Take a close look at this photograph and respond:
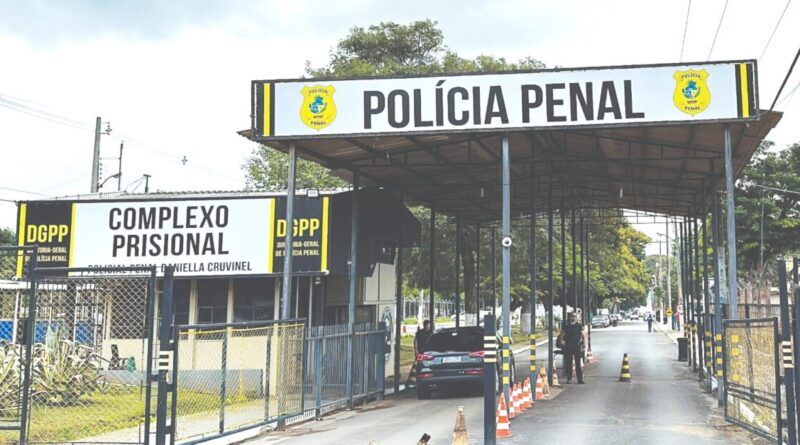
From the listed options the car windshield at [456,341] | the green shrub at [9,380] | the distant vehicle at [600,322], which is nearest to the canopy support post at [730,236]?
the car windshield at [456,341]

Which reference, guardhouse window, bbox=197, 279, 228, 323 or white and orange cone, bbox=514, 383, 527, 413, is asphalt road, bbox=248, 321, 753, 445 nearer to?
white and orange cone, bbox=514, 383, 527, 413

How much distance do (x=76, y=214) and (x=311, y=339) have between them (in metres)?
9.06

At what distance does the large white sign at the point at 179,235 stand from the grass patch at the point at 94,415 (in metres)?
4.11

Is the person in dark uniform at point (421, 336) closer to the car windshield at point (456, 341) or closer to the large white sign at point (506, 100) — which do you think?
the car windshield at point (456, 341)

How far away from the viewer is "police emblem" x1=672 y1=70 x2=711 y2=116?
15188mm

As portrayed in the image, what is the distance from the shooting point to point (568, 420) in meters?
14.8

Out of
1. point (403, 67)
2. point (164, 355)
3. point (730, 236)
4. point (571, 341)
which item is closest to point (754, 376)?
point (730, 236)

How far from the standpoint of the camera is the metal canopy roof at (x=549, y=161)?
17.9 metres

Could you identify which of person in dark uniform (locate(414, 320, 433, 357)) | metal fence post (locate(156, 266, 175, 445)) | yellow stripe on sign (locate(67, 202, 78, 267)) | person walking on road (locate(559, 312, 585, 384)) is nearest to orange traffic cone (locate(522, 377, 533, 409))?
person in dark uniform (locate(414, 320, 433, 357))

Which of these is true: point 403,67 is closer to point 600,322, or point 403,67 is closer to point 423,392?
point 423,392

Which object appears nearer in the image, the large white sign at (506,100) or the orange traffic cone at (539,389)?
the large white sign at (506,100)

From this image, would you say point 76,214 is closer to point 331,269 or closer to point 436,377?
point 331,269

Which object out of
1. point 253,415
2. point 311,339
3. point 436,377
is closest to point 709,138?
point 436,377

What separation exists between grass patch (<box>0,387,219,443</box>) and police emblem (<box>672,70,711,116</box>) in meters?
9.89
